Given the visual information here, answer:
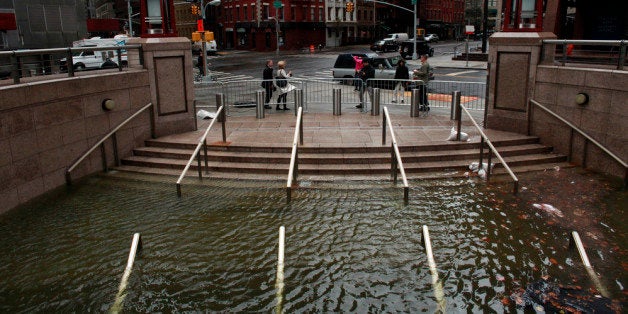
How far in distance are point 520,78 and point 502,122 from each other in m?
1.23

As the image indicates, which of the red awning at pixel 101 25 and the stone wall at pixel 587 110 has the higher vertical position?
the red awning at pixel 101 25

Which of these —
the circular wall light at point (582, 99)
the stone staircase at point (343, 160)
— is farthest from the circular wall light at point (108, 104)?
the circular wall light at point (582, 99)

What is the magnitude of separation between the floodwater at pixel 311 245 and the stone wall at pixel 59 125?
484 millimetres

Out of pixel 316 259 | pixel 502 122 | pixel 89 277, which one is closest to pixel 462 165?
pixel 502 122

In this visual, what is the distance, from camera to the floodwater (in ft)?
21.0

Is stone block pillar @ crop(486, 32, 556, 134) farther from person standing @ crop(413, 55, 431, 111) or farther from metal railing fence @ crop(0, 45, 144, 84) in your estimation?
metal railing fence @ crop(0, 45, 144, 84)

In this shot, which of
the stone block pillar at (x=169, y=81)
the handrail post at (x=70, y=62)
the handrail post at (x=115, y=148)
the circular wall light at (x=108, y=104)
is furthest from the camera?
the stone block pillar at (x=169, y=81)

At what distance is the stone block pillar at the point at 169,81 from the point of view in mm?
13258

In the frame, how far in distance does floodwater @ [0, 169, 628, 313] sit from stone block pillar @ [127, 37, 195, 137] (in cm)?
325

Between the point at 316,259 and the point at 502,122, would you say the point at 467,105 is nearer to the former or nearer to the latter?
the point at 502,122

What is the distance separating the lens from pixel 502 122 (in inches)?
541

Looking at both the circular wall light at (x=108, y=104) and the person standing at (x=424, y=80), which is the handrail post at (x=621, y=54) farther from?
the circular wall light at (x=108, y=104)

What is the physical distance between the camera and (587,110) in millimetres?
11500

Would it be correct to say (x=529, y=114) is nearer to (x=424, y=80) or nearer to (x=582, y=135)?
(x=582, y=135)
